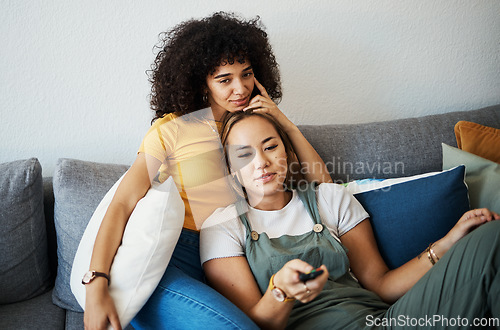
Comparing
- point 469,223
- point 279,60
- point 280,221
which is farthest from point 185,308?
point 279,60

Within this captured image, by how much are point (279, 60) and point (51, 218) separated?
1.04 meters

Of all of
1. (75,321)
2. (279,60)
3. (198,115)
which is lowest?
(75,321)

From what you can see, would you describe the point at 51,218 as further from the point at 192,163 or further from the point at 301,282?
the point at 301,282

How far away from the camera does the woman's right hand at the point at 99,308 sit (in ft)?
3.32

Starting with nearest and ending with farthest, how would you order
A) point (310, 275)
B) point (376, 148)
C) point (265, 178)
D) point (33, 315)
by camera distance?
point (310, 275) < point (265, 178) < point (33, 315) < point (376, 148)

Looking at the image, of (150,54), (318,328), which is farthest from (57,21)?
(318,328)

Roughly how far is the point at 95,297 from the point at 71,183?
1.66 ft

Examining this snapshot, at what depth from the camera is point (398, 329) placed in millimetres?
1012

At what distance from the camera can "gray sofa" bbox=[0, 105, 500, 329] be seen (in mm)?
1389

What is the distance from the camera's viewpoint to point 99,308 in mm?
1016

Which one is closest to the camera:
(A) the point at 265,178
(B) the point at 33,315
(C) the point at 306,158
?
(A) the point at 265,178

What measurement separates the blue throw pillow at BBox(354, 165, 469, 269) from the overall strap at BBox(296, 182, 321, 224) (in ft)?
0.60

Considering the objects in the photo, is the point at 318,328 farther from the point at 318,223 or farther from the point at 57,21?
the point at 57,21

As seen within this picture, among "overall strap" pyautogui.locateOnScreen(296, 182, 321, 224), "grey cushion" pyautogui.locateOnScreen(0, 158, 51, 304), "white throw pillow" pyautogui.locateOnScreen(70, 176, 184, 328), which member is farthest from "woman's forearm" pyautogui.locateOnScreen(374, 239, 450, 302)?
"grey cushion" pyautogui.locateOnScreen(0, 158, 51, 304)
